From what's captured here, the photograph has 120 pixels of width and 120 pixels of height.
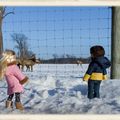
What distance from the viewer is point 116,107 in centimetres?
342

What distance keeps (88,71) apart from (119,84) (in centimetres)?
78

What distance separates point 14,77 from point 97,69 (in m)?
0.75

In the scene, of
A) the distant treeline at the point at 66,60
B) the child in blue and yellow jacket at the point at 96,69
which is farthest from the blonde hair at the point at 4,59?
the child in blue and yellow jacket at the point at 96,69

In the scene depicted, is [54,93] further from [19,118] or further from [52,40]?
[19,118]

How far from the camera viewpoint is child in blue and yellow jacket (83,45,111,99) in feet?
11.4

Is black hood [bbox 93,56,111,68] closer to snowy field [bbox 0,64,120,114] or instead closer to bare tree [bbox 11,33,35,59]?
snowy field [bbox 0,64,120,114]

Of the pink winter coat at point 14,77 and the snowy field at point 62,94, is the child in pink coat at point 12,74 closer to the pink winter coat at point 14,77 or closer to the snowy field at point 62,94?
the pink winter coat at point 14,77

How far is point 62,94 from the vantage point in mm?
4027

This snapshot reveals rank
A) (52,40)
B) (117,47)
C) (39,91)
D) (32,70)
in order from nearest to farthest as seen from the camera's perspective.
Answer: (52,40) → (32,70) → (39,91) → (117,47)

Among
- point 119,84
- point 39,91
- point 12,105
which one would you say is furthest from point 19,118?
point 119,84

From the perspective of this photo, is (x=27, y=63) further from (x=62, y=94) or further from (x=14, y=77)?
(x=62, y=94)

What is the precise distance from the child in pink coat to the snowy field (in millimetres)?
109

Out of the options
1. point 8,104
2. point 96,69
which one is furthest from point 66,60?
point 8,104

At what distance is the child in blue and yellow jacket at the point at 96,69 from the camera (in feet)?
11.4
